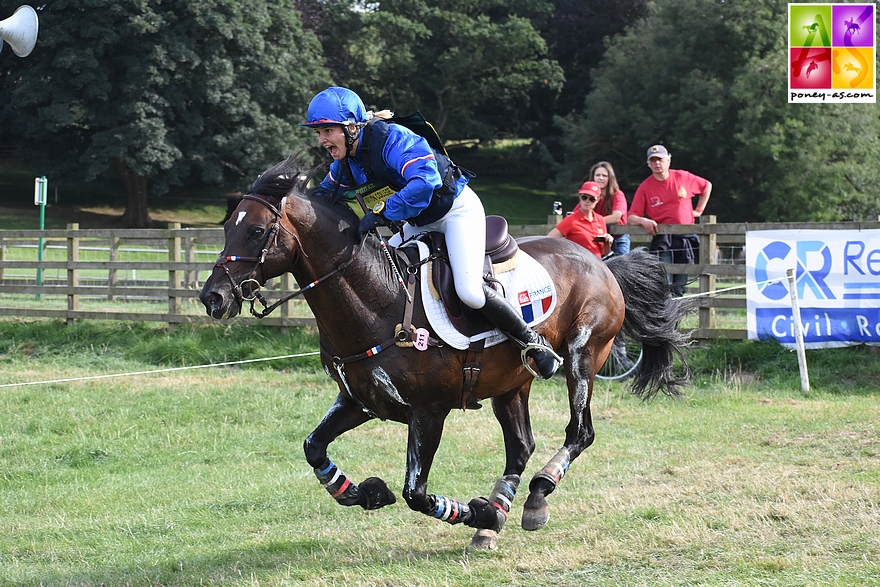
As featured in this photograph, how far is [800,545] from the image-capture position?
5.13m

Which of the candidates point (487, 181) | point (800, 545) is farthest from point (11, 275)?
point (487, 181)

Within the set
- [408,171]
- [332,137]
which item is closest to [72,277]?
[332,137]

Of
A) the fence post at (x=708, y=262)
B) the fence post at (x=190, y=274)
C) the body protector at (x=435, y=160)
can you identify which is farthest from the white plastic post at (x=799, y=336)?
the fence post at (x=190, y=274)

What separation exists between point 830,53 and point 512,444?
12.5 m

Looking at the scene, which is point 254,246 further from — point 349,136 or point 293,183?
point 349,136

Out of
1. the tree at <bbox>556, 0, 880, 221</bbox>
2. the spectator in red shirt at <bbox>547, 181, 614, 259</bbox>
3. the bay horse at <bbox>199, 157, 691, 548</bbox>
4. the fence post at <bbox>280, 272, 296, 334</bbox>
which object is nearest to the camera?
the bay horse at <bbox>199, 157, 691, 548</bbox>

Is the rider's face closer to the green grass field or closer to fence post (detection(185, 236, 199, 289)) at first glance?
the green grass field

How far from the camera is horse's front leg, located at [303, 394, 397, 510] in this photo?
5.37 m

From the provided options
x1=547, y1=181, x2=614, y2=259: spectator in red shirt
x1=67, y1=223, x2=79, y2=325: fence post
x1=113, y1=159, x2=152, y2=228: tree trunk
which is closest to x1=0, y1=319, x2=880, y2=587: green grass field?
x1=547, y1=181, x2=614, y2=259: spectator in red shirt

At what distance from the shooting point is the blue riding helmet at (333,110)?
16.3 ft

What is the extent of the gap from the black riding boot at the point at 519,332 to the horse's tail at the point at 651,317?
157 centimetres

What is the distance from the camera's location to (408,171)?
16.4 ft

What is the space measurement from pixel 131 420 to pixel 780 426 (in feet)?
20.8

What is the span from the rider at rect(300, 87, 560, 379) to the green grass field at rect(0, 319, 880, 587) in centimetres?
132
